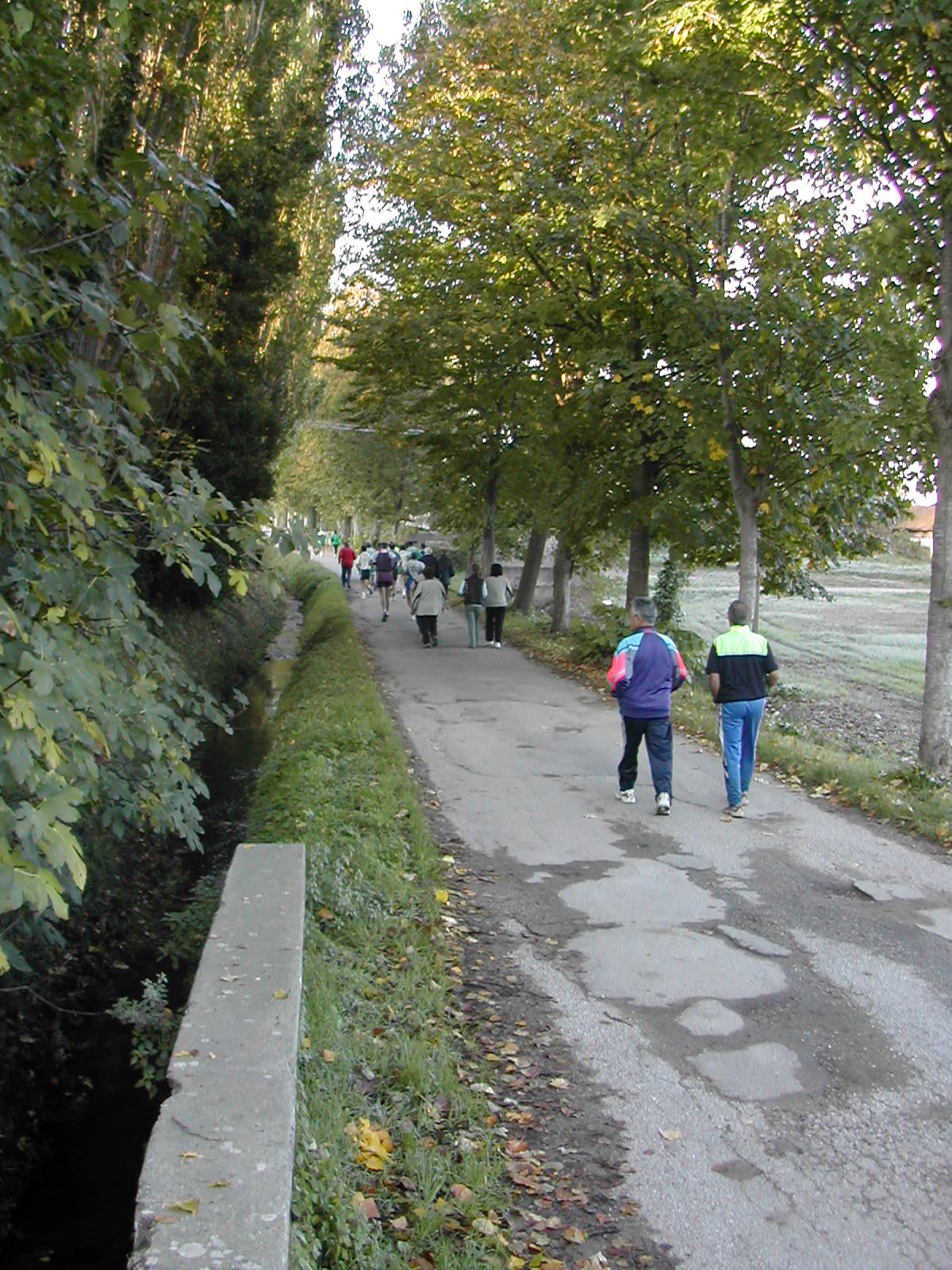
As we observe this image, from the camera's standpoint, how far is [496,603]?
24031 mm

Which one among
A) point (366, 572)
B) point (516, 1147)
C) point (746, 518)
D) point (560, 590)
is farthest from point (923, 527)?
point (516, 1147)

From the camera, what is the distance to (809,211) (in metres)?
13.7

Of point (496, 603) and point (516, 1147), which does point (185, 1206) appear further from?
point (496, 603)

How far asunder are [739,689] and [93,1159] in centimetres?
592

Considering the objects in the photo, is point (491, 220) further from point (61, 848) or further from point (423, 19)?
point (61, 848)

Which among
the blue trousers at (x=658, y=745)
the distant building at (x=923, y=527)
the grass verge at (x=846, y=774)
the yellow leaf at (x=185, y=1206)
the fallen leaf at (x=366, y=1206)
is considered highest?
the distant building at (x=923, y=527)

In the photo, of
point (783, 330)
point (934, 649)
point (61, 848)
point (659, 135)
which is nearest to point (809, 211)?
point (783, 330)

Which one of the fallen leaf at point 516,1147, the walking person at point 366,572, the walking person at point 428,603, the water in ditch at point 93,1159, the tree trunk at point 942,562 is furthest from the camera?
the walking person at point 366,572

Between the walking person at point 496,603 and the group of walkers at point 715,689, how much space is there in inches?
534

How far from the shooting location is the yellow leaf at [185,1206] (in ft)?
10.9

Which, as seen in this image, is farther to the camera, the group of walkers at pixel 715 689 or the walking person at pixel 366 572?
the walking person at pixel 366 572

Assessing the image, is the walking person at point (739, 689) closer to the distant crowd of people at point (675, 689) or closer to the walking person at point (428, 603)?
the distant crowd of people at point (675, 689)

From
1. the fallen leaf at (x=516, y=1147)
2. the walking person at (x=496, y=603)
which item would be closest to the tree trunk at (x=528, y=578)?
the walking person at (x=496, y=603)

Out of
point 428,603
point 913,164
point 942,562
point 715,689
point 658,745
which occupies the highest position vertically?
point 913,164
